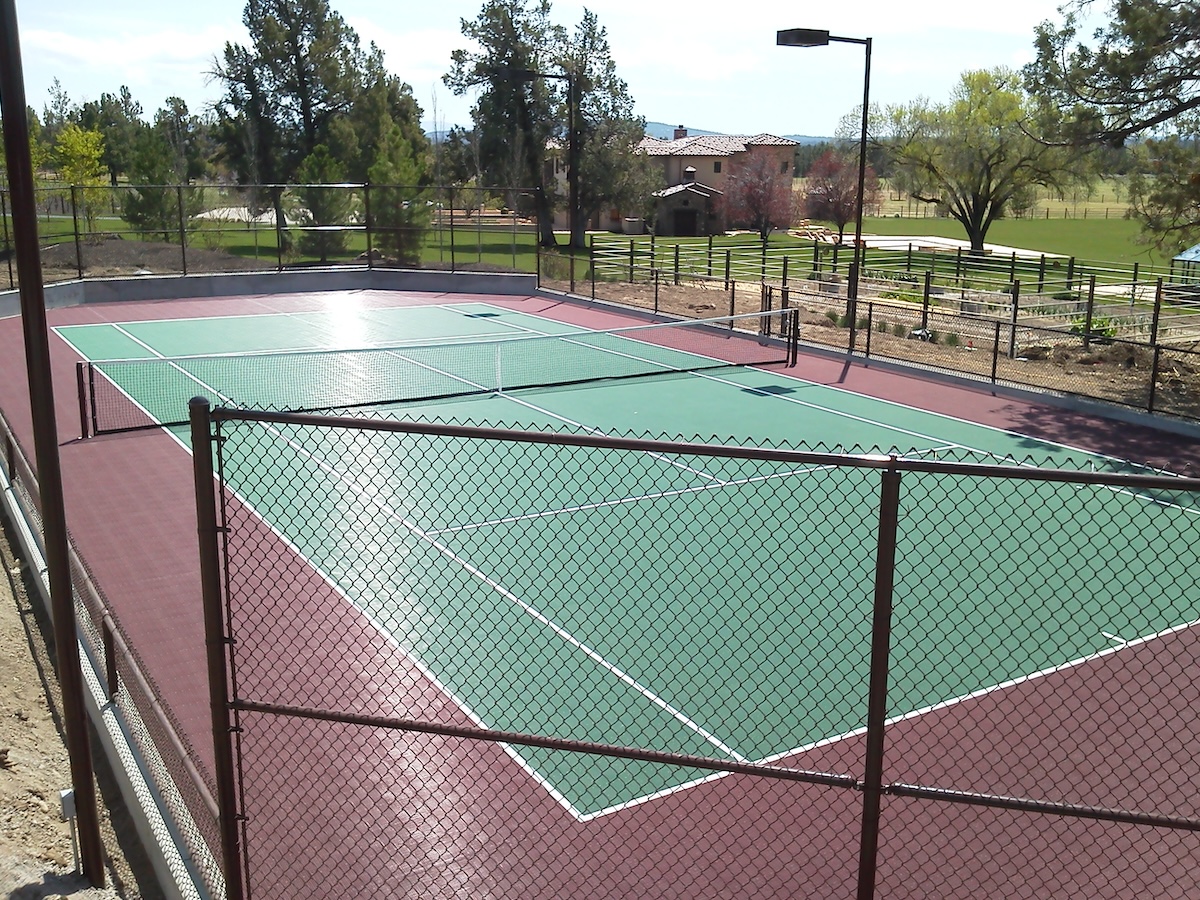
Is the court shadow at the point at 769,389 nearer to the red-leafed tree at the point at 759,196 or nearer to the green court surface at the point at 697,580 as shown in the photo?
the green court surface at the point at 697,580

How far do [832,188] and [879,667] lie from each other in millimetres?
83857

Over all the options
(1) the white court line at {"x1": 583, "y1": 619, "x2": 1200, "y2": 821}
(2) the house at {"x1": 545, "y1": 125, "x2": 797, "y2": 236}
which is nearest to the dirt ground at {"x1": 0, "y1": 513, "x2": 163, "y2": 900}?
(1) the white court line at {"x1": 583, "y1": 619, "x2": 1200, "y2": 821}

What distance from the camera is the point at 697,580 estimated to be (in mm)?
12297

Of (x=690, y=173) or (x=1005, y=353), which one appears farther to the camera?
(x=690, y=173)

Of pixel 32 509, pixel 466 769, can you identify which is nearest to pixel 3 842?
pixel 466 769

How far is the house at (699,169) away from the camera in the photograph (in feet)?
271

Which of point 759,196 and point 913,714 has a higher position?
point 759,196

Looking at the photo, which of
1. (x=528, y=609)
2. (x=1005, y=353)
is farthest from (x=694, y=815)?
(x=1005, y=353)

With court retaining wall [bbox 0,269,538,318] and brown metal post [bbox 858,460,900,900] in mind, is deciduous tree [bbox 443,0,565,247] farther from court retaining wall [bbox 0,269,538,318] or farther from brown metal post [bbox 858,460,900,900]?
brown metal post [bbox 858,460,900,900]

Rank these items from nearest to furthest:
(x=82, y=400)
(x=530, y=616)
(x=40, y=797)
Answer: (x=40, y=797), (x=530, y=616), (x=82, y=400)

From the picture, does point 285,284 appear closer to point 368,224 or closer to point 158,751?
point 368,224

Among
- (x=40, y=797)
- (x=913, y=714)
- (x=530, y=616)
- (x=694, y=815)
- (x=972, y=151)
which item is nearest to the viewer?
(x=694, y=815)

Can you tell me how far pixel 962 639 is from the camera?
10922mm

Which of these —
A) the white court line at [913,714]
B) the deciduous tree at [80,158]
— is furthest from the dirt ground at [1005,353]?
the deciduous tree at [80,158]
